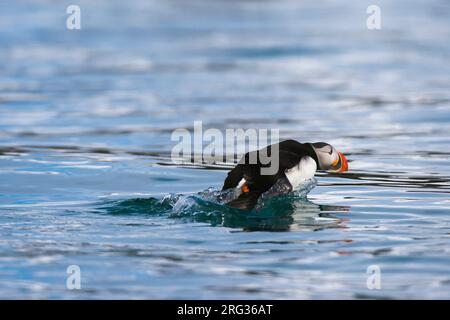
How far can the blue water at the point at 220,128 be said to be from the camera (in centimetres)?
821

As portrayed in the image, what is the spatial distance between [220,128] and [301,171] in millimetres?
6833

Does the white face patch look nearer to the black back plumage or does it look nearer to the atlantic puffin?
the atlantic puffin

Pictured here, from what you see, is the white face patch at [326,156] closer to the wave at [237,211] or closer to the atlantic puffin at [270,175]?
the atlantic puffin at [270,175]

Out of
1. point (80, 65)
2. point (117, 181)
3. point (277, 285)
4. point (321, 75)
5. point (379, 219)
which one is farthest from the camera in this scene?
point (80, 65)

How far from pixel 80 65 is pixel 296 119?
27.3 ft

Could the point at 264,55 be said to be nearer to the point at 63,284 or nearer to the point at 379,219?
the point at 379,219

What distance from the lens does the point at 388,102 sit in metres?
19.4

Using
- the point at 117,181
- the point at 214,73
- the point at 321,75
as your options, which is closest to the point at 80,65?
the point at 214,73

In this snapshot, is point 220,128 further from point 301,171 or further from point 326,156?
point 301,171

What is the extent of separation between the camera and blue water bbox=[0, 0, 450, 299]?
323 inches

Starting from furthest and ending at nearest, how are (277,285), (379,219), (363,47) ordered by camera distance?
(363,47), (379,219), (277,285)

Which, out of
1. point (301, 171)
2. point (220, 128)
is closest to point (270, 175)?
point (301, 171)

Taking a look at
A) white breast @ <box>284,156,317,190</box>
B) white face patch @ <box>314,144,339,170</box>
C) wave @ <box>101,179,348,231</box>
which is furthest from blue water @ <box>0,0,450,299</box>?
white face patch @ <box>314,144,339,170</box>

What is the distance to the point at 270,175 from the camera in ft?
31.7
